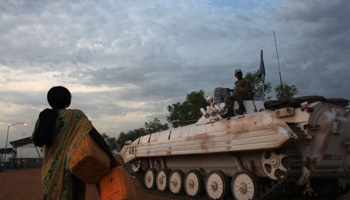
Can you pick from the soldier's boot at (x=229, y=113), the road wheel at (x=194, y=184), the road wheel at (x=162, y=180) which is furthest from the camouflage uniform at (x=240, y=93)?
the road wheel at (x=162, y=180)

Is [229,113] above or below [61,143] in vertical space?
above

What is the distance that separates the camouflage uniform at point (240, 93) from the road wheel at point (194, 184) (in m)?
2.34

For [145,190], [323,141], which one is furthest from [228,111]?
[145,190]

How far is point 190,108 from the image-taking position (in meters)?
29.5

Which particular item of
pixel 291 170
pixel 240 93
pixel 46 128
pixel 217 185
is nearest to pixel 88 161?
pixel 46 128

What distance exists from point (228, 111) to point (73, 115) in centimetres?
646

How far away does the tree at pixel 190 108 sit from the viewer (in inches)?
1124

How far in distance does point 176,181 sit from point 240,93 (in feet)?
12.0

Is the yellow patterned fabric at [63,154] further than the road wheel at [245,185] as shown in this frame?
No

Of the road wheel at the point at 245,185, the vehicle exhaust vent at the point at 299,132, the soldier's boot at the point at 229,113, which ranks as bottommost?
the road wheel at the point at 245,185

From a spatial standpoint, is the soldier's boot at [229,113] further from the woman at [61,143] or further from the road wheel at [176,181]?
the woman at [61,143]

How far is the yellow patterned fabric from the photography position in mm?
2367

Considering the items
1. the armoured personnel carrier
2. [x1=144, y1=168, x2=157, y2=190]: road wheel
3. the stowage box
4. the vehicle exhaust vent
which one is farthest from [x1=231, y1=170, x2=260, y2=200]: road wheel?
the stowage box

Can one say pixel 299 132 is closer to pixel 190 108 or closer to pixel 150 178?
pixel 150 178
